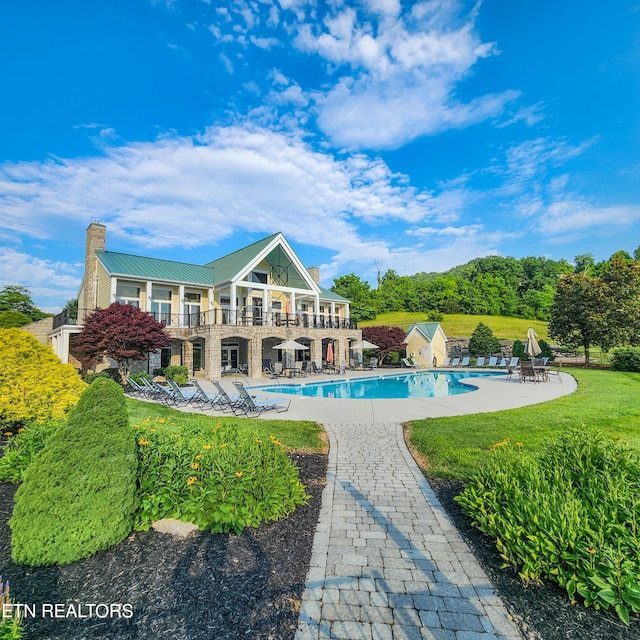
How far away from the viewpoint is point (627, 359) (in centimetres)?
2294

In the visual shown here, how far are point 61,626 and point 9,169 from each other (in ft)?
70.4

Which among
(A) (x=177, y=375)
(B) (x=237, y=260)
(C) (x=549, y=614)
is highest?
(B) (x=237, y=260)

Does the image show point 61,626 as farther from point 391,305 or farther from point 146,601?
point 391,305

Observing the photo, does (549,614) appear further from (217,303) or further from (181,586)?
(217,303)

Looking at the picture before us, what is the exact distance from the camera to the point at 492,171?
22.8 meters

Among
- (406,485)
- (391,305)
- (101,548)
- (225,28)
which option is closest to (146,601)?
(101,548)

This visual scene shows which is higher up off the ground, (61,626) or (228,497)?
(228,497)

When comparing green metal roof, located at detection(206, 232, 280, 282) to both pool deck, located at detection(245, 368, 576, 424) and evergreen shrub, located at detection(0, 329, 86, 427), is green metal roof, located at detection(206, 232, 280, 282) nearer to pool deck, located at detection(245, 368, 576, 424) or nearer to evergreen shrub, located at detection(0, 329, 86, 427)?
pool deck, located at detection(245, 368, 576, 424)

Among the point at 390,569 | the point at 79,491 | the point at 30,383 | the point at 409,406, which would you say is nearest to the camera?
the point at 390,569

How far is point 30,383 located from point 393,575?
7500 millimetres

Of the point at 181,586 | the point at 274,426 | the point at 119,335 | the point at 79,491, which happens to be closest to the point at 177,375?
the point at 119,335

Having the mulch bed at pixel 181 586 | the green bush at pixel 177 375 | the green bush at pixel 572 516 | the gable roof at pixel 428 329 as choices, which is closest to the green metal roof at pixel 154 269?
the green bush at pixel 177 375

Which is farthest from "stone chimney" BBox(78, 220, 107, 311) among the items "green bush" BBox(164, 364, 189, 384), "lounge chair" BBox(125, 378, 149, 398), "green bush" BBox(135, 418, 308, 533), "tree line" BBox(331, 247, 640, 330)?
"tree line" BBox(331, 247, 640, 330)

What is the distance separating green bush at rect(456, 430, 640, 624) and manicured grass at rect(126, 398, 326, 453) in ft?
11.5
